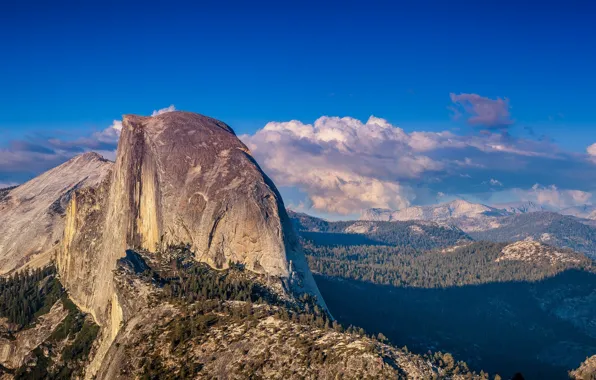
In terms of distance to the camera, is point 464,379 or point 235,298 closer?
point 464,379

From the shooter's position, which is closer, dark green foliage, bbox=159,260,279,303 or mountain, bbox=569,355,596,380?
mountain, bbox=569,355,596,380

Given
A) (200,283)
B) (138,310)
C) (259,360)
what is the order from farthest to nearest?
(200,283)
(138,310)
(259,360)

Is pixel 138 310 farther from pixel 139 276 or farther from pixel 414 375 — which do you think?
pixel 414 375

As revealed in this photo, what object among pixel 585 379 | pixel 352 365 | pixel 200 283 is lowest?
pixel 585 379

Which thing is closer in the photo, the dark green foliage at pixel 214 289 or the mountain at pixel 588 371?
the mountain at pixel 588 371

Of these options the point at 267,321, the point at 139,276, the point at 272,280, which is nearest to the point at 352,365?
the point at 267,321

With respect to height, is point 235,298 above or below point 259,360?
above

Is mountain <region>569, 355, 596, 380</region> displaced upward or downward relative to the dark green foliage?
downward

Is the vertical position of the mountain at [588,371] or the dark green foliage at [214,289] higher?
the dark green foliage at [214,289]

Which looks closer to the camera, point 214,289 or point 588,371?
point 588,371

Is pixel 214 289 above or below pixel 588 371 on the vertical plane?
above

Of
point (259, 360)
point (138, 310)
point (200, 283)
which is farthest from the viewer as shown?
point (200, 283)
